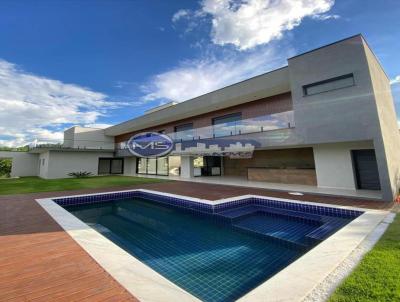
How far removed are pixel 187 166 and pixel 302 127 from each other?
9879mm

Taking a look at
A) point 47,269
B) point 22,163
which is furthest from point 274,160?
point 22,163

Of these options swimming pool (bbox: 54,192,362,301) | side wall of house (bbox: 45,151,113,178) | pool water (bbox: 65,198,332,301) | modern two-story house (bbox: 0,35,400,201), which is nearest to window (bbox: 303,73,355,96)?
modern two-story house (bbox: 0,35,400,201)

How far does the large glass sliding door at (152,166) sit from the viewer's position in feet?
65.1

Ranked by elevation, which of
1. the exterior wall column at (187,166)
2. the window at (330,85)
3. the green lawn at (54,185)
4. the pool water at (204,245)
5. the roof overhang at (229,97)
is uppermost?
the roof overhang at (229,97)

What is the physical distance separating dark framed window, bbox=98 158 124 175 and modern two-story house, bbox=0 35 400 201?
379 centimetres

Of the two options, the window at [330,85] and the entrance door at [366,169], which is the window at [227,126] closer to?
the window at [330,85]

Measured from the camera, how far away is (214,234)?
5.04 meters

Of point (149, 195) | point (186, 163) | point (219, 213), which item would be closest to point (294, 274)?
point (219, 213)

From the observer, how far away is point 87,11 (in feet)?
29.5

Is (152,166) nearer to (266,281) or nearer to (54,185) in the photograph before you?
(54,185)

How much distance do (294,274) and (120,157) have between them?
977 inches

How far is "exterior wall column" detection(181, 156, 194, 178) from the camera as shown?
653 inches

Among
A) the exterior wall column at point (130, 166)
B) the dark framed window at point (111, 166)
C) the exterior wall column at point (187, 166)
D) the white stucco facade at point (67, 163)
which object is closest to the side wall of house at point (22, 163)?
the white stucco facade at point (67, 163)

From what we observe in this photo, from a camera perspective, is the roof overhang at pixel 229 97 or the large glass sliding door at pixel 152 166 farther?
the large glass sliding door at pixel 152 166
